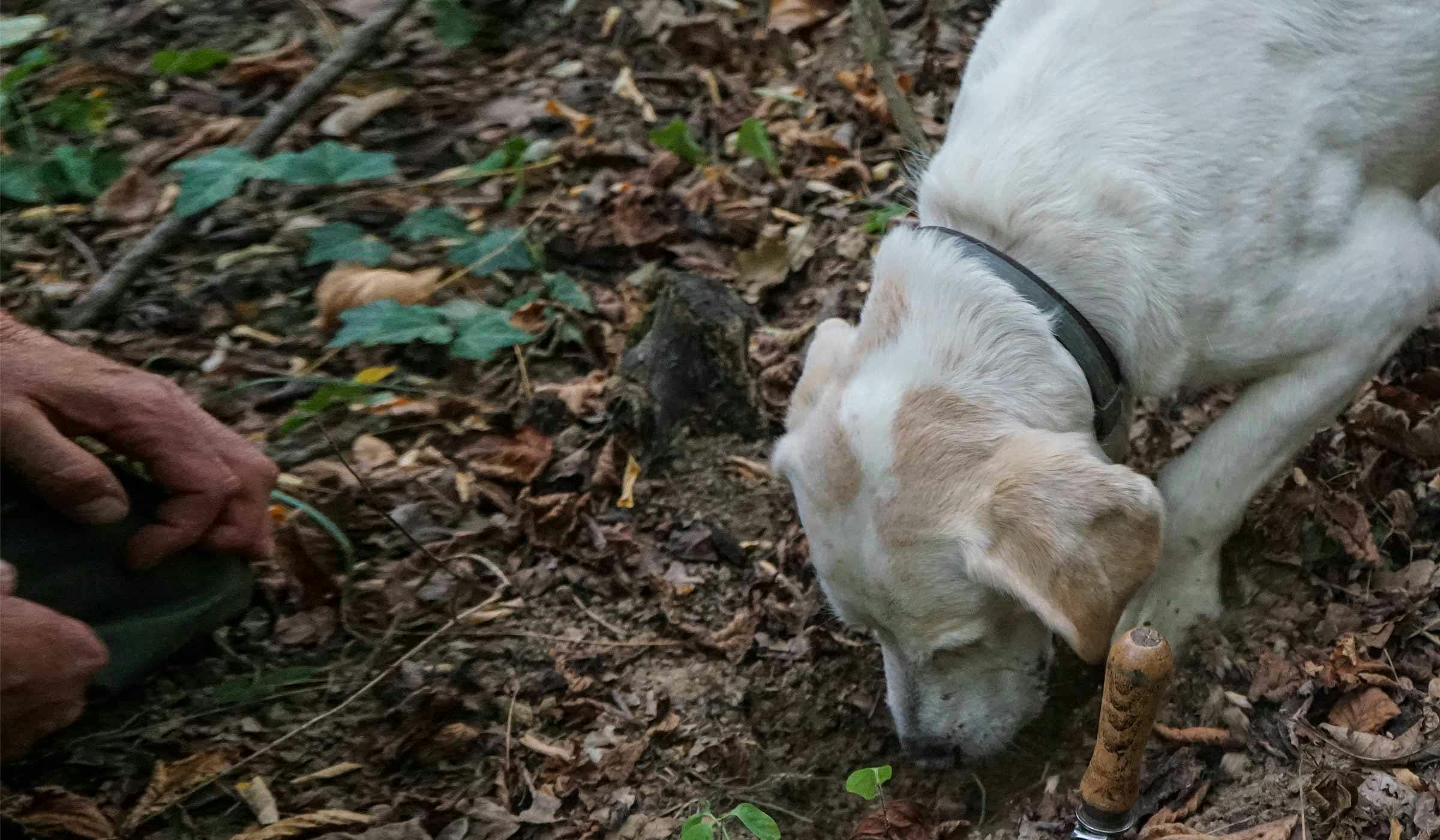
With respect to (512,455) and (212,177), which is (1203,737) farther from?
(212,177)

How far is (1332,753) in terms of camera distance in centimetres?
264

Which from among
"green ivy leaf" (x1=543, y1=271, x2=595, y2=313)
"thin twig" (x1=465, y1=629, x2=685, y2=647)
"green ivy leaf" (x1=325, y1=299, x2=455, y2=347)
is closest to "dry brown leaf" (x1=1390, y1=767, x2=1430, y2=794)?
"thin twig" (x1=465, y1=629, x2=685, y2=647)

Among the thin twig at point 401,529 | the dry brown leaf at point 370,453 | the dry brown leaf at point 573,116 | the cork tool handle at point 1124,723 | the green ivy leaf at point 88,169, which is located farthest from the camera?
the dry brown leaf at point 573,116

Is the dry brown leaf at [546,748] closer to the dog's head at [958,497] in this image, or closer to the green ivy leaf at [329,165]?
the dog's head at [958,497]

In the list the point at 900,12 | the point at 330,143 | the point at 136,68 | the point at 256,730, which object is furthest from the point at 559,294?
the point at 136,68

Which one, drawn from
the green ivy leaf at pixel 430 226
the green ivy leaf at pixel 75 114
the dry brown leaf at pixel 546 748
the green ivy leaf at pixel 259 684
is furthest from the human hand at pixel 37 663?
the green ivy leaf at pixel 75 114

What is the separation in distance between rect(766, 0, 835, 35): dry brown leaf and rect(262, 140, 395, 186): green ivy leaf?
1.89m

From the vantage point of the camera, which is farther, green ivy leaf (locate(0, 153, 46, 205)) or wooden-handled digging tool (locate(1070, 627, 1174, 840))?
green ivy leaf (locate(0, 153, 46, 205))

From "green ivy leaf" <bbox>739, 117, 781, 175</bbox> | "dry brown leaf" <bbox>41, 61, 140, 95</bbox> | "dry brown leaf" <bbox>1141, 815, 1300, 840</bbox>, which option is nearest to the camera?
"dry brown leaf" <bbox>1141, 815, 1300, 840</bbox>

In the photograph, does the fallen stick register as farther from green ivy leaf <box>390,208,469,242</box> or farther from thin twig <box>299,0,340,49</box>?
green ivy leaf <box>390,208,469,242</box>

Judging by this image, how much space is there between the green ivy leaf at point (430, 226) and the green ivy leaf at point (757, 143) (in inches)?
41.1

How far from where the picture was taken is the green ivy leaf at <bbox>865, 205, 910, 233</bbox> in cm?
418

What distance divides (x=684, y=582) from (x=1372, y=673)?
1634 mm

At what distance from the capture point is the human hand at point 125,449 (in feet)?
8.65
